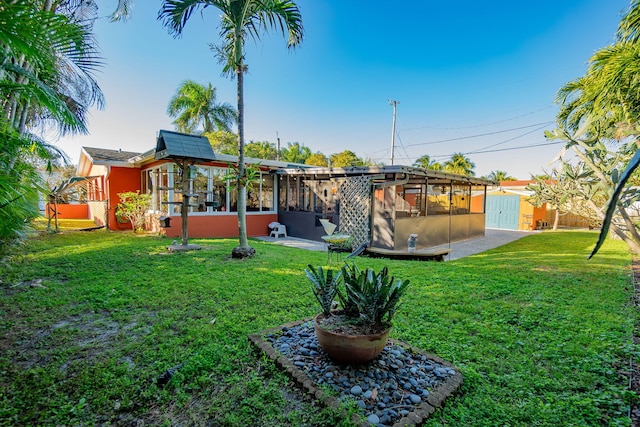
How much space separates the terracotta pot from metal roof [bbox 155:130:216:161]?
6.45 metres

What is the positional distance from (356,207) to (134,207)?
8103mm

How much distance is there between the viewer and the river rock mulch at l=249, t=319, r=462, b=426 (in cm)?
204

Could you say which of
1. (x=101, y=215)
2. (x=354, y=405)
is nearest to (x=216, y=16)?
(x=354, y=405)

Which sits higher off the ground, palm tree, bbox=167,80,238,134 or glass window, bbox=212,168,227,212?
palm tree, bbox=167,80,238,134

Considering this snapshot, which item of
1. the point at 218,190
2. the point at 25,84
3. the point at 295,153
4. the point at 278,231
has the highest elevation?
the point at 295,153

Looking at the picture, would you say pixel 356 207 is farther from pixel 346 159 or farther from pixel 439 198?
pixel 346 159

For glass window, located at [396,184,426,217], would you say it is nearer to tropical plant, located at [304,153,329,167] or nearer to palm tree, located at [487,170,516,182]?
tropical plant, located at [304,153,329,167]

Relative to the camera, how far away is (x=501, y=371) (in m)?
2.54

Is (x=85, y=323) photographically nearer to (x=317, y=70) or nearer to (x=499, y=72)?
(x=317, y=70)

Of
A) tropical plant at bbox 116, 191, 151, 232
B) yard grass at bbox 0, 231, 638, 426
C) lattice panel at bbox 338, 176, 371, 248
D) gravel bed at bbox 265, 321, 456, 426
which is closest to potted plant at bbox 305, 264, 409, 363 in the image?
gravel bed at bbox 265, 321, 456, 426

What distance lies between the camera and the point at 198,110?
1977cm

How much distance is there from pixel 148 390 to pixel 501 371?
292cm

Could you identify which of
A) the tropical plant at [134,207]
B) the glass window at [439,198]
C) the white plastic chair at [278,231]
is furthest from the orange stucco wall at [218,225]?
the glass window at [439,198]

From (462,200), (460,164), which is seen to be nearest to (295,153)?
(460,164)
